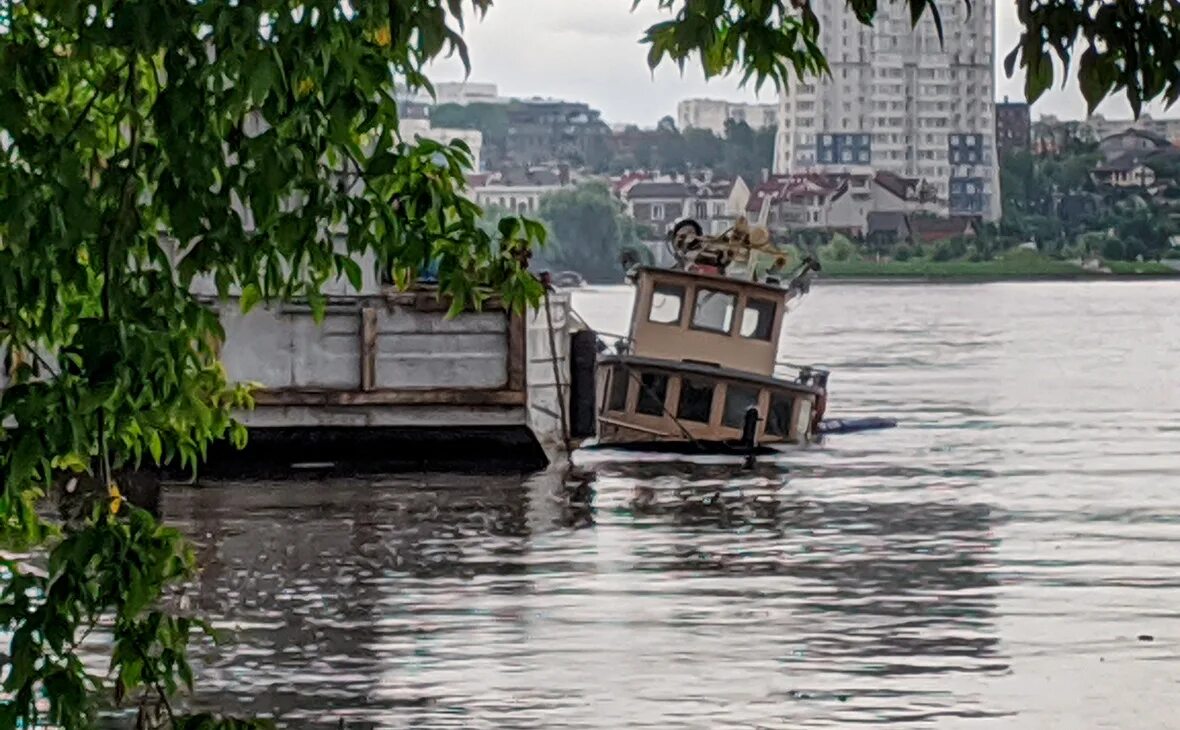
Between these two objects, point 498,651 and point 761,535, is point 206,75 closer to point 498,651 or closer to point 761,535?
point 498,651

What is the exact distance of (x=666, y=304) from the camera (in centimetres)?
3766

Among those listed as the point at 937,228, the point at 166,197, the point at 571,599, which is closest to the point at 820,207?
the point at 937,228

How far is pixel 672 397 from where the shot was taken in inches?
1478

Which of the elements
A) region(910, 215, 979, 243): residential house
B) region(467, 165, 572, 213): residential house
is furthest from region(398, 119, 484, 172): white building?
region(910, 215, 979, 243): residential house

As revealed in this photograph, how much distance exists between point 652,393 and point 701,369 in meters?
0.92

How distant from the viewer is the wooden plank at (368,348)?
2933 centimetres

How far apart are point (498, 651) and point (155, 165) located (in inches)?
418

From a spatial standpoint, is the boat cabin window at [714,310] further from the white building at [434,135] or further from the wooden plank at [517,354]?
the wooden plank at [517,354]

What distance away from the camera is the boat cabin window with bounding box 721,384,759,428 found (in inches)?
1474

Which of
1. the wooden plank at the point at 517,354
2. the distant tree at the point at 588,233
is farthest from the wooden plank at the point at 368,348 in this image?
the distant tree at the point at 588,233

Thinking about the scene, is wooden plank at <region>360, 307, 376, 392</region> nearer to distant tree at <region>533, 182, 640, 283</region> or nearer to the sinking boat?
the sinking boat

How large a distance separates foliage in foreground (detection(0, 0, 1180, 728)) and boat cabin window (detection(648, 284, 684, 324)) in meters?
30.5

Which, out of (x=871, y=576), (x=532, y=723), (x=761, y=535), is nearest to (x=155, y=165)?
(x=532, y=723)

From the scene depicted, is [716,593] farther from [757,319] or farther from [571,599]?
[757,319]
